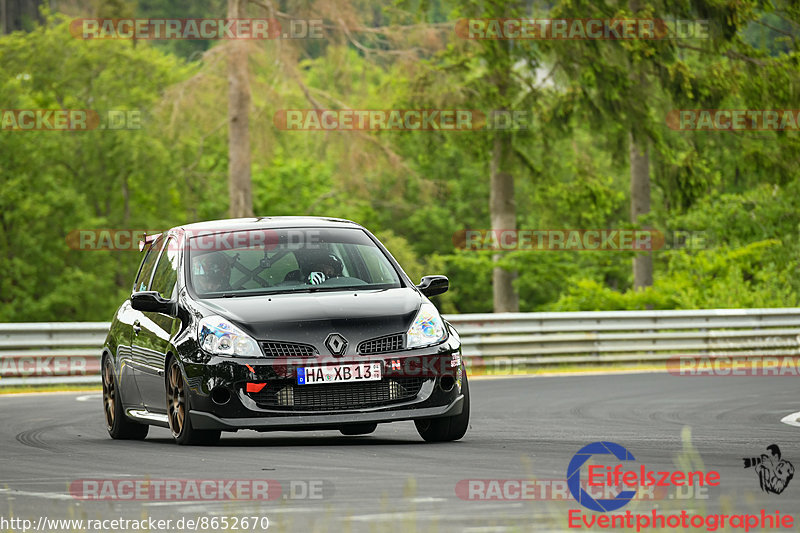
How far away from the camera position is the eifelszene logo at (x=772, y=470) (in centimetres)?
786

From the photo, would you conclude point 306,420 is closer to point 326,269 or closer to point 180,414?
point 180,414

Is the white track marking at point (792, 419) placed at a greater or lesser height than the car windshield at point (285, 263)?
lesser

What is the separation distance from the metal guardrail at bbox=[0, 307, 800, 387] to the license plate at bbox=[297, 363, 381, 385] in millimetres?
10908

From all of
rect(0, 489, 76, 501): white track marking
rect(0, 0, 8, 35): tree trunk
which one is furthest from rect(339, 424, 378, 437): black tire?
rect(0, 0, 8, 35): tree trunk

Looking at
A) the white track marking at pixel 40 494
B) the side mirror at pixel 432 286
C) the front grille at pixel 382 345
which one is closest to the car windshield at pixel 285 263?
the side mirror at pixel 432 286

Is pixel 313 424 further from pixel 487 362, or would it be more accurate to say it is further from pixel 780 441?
pixel 487 362

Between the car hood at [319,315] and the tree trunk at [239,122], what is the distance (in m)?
22.5

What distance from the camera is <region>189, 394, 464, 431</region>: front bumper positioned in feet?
33.4

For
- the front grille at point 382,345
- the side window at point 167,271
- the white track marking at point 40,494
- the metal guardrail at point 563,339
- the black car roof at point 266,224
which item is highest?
the black car roof at point 266,224

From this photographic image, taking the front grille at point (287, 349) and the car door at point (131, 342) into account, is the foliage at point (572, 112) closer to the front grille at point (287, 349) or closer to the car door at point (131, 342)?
the car door at point (131, 342)

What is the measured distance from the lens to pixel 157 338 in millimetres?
11250

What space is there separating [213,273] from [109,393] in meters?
1.88

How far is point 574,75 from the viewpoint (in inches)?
1404

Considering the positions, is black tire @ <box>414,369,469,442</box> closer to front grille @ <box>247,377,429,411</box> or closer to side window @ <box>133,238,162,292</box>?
front grille @ <box>247,377,429,411</box>
